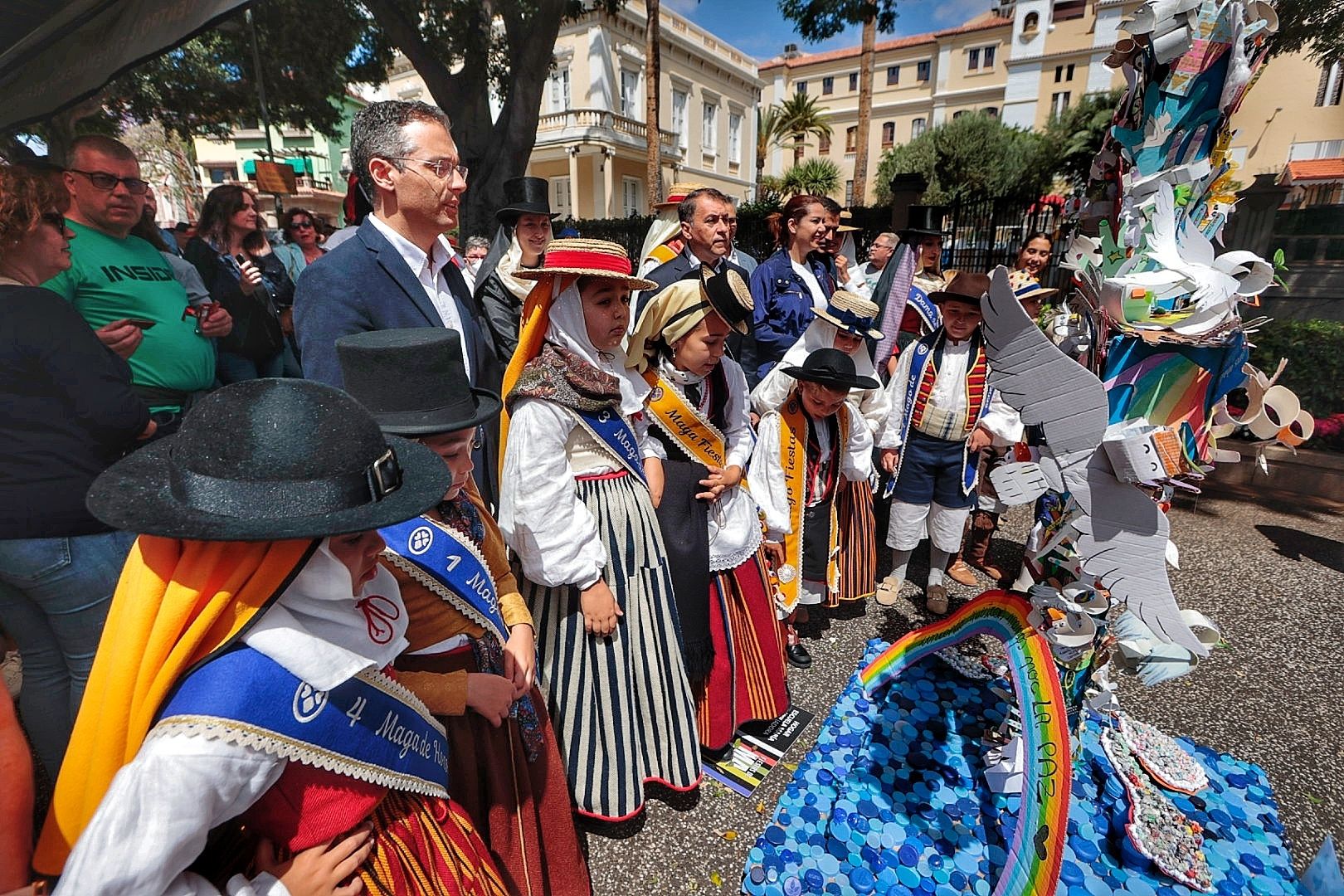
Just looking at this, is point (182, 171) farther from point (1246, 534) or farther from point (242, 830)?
point (1246, 534)

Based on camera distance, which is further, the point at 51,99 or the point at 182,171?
the point at 182,171

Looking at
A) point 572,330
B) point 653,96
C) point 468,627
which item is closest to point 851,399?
point 572,330

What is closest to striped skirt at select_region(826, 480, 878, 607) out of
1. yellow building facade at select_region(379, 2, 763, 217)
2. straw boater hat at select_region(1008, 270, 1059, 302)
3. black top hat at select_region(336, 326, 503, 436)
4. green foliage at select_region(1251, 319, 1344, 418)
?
straw boater hat at select_region(1008, 270, 1059, 302)

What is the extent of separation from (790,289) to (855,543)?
1938 millimetres

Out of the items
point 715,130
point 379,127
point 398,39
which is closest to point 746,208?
point 398,39

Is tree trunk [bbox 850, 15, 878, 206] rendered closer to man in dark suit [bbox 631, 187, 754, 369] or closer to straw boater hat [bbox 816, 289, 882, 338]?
man in dark suit [bbox 631, 187, 754, 369]

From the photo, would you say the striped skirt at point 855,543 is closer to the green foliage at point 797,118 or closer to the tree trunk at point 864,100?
the tree trunk at point 864,100

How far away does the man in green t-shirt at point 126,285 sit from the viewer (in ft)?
7.05

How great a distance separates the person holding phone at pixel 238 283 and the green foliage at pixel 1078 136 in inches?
679

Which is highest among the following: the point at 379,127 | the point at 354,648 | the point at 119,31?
the point at 119,31

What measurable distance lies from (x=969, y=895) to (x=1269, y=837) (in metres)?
1.16

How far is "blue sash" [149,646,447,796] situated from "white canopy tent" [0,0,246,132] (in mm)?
2066

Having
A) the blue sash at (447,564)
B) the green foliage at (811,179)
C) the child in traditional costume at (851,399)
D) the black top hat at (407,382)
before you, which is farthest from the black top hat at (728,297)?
the green foliage at (811,179)

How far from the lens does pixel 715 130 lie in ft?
100
